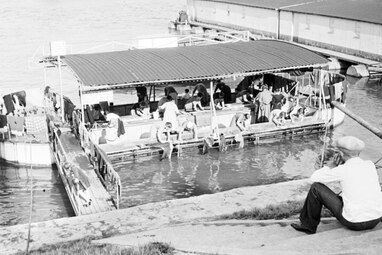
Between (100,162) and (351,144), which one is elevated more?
(351,144)

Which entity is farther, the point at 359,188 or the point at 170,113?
the point at 170,113

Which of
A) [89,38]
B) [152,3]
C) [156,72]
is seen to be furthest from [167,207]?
[152,3]

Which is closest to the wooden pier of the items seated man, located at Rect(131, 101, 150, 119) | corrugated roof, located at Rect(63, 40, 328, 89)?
corrugated roof, located at Rect(63, 40, 328, 89)

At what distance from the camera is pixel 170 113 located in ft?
64.4

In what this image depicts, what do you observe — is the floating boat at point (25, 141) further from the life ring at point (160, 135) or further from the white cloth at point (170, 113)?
the white cloth at point (170, 113)

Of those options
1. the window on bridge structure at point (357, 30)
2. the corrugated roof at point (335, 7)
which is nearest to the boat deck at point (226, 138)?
the corrugated roof at point (335, 7)

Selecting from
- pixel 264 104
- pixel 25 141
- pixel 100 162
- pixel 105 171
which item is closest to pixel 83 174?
pixel 105 171

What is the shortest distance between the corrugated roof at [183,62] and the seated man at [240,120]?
174 cm

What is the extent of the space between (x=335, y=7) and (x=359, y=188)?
119 ft

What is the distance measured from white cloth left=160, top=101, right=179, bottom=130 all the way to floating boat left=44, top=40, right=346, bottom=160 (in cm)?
45

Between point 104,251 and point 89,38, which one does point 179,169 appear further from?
point 89,38

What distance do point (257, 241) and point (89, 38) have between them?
156 feet

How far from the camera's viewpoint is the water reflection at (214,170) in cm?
1680

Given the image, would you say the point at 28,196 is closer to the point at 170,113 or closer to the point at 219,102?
the point at 170,113
